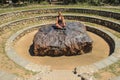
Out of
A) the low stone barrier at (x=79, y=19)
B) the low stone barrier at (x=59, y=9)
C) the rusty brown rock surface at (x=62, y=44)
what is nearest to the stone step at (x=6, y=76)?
the rusty brown rock surface at (x=62, y=44)

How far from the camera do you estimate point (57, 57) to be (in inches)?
473

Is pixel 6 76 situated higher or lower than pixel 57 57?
higher

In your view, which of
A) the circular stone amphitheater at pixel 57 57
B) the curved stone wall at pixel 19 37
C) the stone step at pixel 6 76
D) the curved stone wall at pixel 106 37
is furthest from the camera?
the curved stone wall at pixel 106 37

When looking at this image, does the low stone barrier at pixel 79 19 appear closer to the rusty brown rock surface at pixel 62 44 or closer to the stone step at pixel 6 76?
the rusty brown rock surface at pixel 62 44

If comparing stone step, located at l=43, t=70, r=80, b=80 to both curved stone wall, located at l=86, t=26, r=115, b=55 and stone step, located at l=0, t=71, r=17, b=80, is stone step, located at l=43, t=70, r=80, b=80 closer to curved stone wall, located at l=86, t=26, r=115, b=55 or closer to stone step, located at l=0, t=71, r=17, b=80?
stone step, located at l=0, t=71, r=17, b=80

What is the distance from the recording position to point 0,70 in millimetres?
9133

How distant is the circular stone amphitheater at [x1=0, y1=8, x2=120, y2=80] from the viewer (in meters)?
9.23

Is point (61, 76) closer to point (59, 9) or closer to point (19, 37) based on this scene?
point (19, 37)

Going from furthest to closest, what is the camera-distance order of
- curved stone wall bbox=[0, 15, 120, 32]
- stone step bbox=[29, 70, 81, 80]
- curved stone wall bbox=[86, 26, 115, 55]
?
1. curved stone wall bbox=[0, 15, 120, 32]
2. curved stone wall bbox=[86, 26, 115, 55]
3. stone step bbox=[29, 70, 81, 80]

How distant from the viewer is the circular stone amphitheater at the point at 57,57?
363 inches

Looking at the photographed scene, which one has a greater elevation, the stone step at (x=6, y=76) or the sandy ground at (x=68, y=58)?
the stone step at (x=6, y=76)

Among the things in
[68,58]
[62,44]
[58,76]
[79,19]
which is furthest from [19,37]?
[58,76]

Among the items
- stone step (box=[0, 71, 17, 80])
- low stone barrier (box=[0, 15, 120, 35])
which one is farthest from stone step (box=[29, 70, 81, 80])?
low stone barrier (box=[0, 15, 120, 35])

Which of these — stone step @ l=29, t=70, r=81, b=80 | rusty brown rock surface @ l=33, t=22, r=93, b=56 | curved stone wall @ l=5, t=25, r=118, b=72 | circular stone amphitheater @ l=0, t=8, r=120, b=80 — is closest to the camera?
stone step @ l=29, t=70, r=81, b=80
